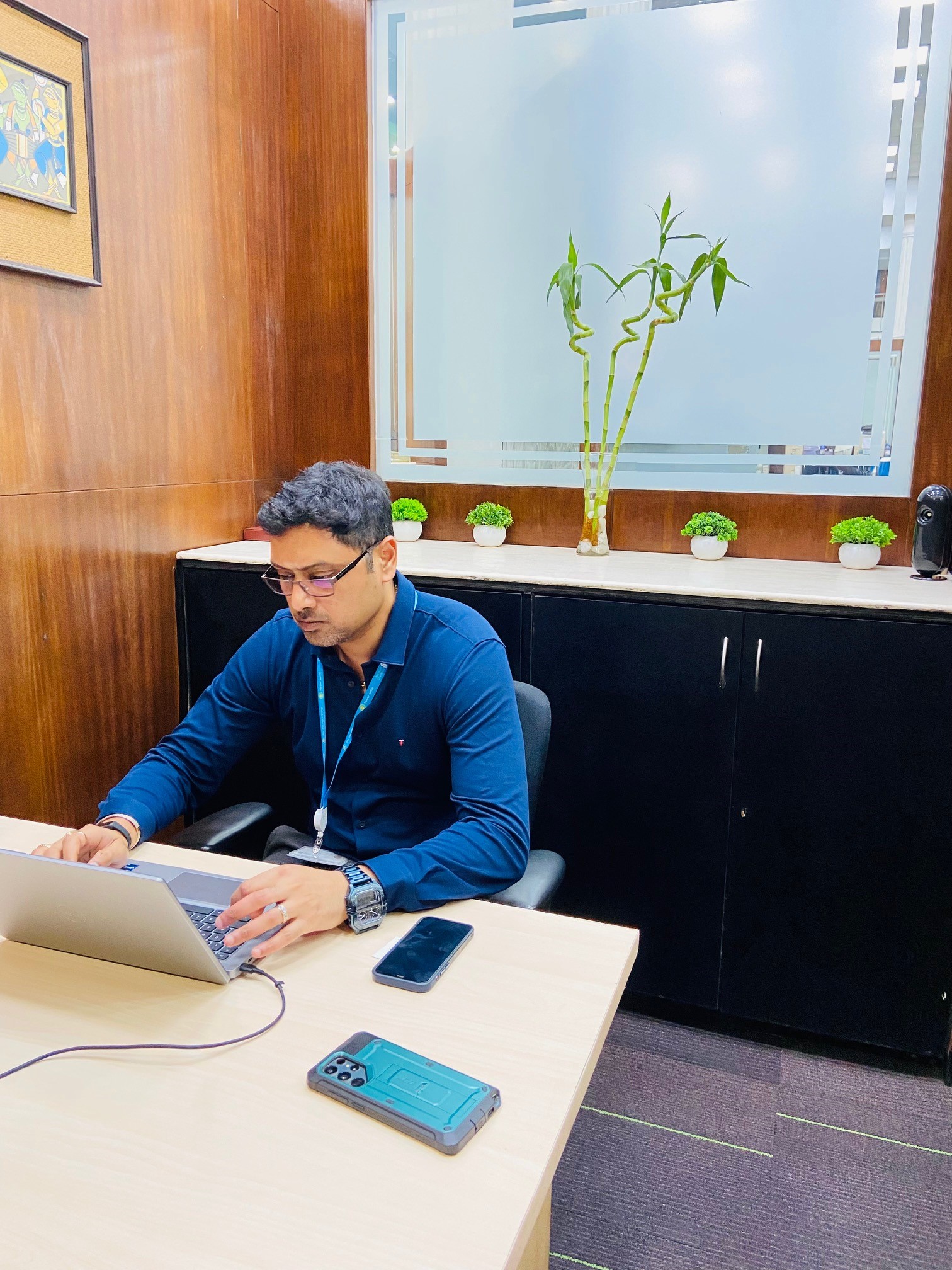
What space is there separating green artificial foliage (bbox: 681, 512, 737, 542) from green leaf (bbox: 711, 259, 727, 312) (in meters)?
0.53

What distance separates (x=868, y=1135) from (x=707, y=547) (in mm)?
1389

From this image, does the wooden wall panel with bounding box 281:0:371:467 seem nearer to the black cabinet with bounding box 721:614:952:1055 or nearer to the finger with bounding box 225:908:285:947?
the black cabinet with bounding box 721:614:952:1055

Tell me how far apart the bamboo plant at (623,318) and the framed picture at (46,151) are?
3.73 ft

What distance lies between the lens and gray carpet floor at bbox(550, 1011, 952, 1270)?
5.19 feet

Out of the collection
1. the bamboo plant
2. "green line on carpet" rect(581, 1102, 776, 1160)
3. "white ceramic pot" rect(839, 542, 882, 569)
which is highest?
the bamboo plant

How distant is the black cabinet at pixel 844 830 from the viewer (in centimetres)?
192

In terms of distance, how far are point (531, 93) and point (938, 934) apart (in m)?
2.38

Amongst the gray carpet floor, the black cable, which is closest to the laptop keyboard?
the black cable

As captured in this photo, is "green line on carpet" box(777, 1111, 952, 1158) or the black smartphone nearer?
the black smartphone

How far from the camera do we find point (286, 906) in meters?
1.08

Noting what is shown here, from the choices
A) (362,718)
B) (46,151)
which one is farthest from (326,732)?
(46,151)

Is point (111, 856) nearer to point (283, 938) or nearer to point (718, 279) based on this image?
point (283, 938)

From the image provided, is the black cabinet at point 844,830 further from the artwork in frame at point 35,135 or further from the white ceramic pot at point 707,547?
the artwork in frame at point 35,135

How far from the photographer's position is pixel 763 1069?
2.07 metres
